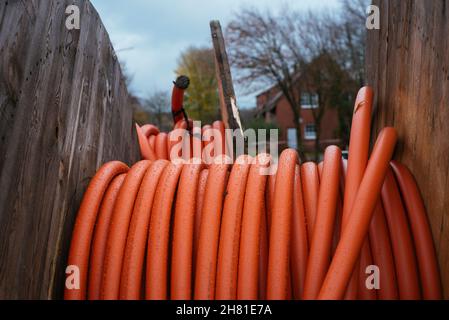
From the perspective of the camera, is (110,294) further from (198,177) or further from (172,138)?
(172,138)

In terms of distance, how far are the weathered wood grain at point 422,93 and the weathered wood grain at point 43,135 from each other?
1387mm

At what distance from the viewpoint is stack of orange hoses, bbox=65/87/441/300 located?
153cm

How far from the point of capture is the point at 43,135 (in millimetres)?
1521

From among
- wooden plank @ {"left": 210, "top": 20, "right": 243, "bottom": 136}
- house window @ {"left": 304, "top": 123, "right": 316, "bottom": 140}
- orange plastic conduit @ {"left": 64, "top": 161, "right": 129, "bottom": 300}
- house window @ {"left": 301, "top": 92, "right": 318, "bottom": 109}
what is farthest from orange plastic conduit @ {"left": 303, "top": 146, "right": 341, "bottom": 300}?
house window @ {"left": 304, "top": 123, "right": 316, "bottom": 140}

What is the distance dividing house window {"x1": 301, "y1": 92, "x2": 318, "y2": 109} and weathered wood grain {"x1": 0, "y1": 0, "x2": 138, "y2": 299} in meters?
27.1

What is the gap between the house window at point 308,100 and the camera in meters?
28.9

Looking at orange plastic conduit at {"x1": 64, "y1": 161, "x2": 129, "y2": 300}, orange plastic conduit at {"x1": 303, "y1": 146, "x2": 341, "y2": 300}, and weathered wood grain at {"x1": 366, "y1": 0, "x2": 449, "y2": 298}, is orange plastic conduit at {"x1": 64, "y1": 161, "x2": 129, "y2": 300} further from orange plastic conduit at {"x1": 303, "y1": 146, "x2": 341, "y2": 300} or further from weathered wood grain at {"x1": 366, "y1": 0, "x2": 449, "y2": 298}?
weathered wood grain at {"x1": 366, "y1": 0, "x2": 449, "y2": 298}

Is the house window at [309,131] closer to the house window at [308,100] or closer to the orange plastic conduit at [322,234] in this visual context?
the house window at [308,100]

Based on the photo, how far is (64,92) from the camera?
1718mm

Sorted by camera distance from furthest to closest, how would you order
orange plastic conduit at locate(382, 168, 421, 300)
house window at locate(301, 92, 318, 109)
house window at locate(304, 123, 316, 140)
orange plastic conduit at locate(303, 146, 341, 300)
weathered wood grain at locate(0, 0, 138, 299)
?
house window at locate(304, 123, 316, 140), house window at locate(301, 92, 318, 109), orange plastic conduit at locate(382, 168, 421, 300), orange plastic conduit at locate(303, 146, 341, 300), weathered wood grain at locate(0, 0, 138, 299)

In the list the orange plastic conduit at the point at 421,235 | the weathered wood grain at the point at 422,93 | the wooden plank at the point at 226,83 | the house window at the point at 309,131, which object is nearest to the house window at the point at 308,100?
the house window at the point at 309,131

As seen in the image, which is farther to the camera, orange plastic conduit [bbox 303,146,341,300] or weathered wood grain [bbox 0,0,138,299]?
orange plastic conduit [bbox 303,146,341,300]
